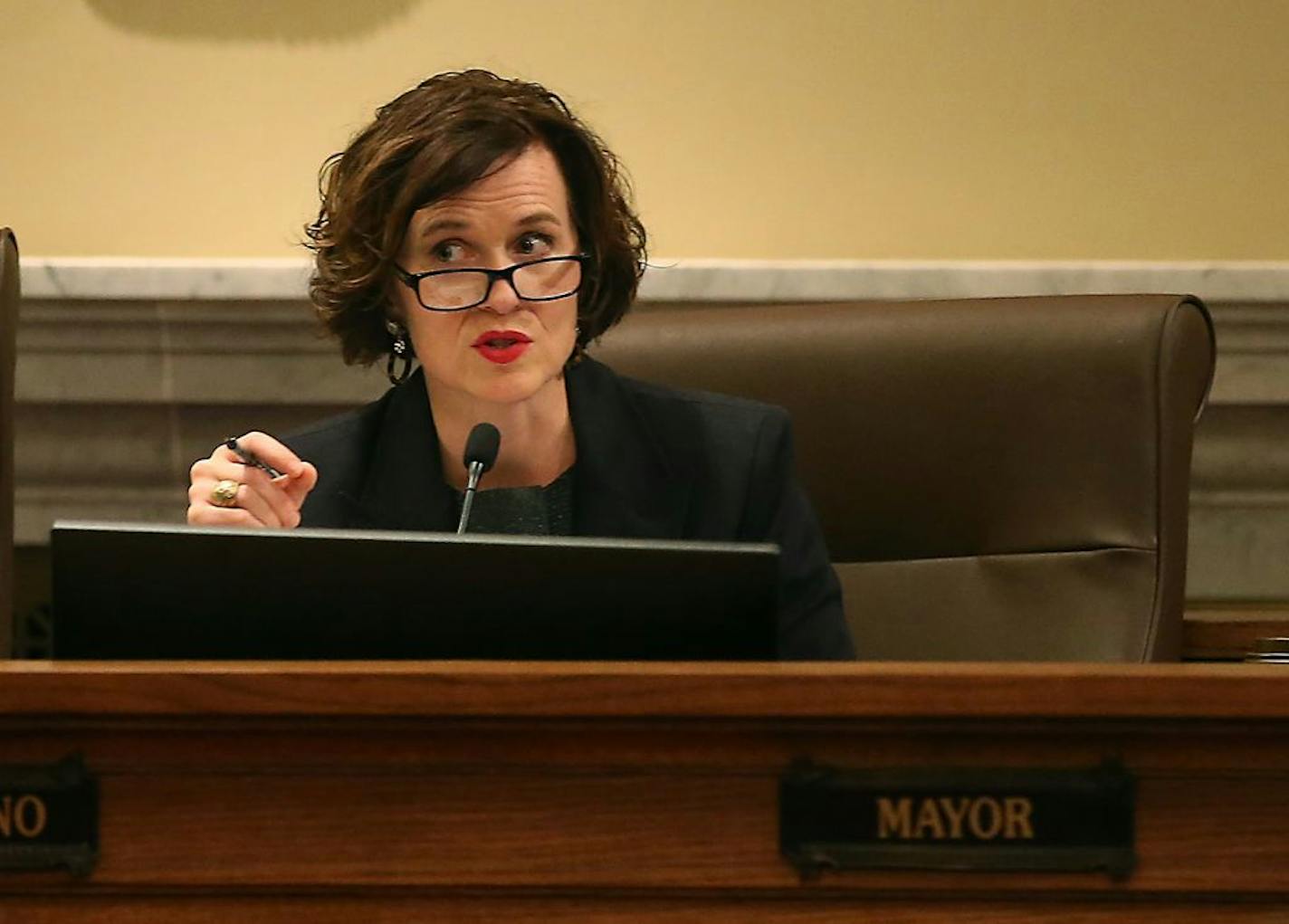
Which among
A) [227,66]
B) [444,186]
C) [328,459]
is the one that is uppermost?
[227,66]

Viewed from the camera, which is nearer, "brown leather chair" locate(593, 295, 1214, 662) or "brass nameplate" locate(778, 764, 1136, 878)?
"brass nameplate" locate(778, 764, 1136, 878)

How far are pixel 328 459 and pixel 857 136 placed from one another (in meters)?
0.81

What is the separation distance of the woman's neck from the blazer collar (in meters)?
0.01

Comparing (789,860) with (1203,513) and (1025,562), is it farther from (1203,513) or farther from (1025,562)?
(1203,513)

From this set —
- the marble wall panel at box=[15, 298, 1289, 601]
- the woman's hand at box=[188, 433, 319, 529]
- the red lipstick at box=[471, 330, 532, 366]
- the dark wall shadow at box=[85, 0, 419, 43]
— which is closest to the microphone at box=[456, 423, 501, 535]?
the woman's hand at box=[188, 433, 319, 529]

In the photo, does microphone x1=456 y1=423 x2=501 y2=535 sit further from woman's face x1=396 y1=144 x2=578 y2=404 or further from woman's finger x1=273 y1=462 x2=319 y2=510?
woman's face x1=396 y1=144 x2=578 y2=404

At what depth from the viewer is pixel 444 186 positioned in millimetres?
1495

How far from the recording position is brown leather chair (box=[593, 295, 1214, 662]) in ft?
5.11

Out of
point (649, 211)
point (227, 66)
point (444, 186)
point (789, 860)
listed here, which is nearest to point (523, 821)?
point (789, 860)

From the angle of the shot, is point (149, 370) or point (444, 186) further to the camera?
point (149, 370)

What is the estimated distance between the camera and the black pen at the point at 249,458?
1.25 m

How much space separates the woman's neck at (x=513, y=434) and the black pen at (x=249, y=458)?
0.96ft

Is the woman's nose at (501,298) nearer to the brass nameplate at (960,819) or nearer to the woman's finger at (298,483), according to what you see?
the woman's finger at (298,483)

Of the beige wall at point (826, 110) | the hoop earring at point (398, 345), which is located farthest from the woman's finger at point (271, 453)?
the beige wall at point (826, 110)
